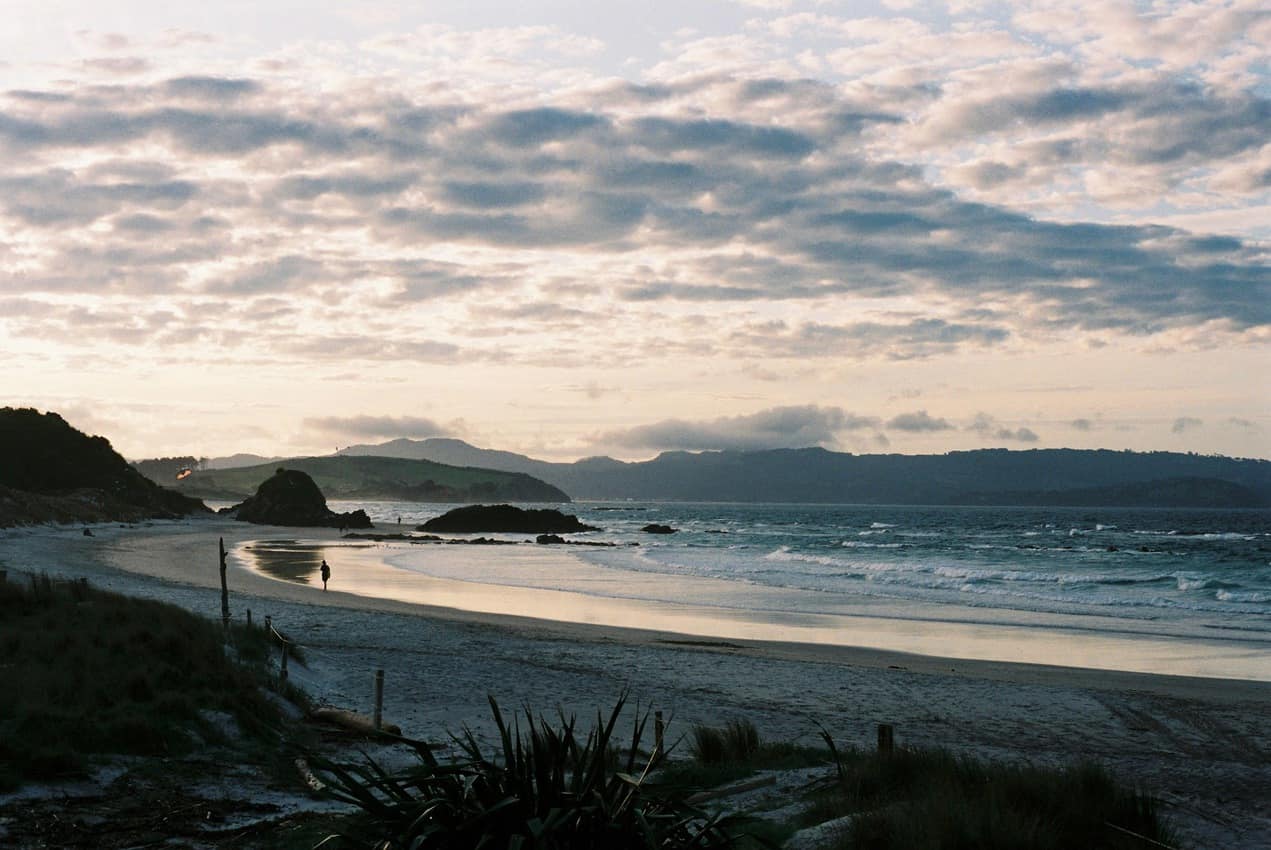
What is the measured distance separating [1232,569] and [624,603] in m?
33.7

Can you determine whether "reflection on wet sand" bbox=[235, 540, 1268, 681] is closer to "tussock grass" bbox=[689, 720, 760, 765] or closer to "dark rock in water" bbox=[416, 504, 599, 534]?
"tussock grass" bbox=[689, 720, 760, 765]

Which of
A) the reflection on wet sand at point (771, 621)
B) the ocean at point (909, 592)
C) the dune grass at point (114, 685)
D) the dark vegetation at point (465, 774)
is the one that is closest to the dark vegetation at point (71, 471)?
the ocean at point (909, 592)

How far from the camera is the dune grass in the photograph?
36.2 ft

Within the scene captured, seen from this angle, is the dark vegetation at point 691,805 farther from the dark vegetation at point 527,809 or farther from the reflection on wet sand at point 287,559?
the reflection on wet sand at point 287,559

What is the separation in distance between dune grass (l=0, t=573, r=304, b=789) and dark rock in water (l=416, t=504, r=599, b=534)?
88395 millimetres

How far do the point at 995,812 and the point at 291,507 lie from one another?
119475mm

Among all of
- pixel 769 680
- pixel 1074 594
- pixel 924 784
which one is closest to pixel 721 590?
pixel 1074 594

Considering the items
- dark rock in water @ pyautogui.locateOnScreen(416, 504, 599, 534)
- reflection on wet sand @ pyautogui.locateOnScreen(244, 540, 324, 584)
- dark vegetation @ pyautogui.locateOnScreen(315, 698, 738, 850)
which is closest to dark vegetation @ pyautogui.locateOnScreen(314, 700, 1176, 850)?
dark vegetation @ pyautogui.locateOnScreen(315, 698, 738, 850)

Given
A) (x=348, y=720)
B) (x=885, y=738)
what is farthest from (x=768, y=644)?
(x=885, y=738)

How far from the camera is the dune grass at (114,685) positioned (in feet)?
36.2

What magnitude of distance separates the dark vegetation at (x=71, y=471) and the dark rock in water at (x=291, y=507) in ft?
28.3

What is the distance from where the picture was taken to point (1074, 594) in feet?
137

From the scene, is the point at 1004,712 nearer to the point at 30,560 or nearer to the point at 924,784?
the point at 924,784

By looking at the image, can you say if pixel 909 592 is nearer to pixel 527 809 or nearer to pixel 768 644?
pixel 768 644
